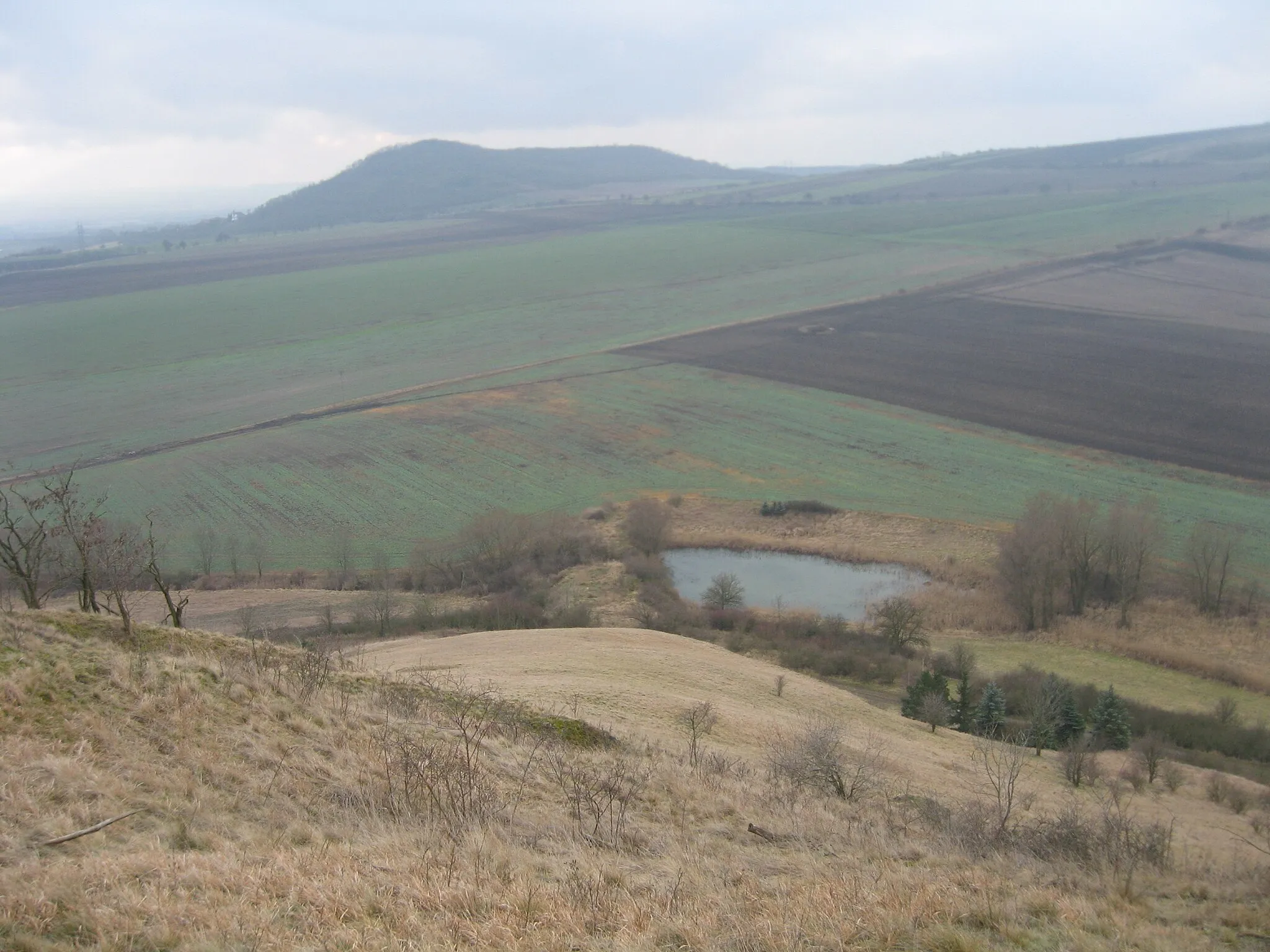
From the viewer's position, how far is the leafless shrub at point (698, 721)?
17953 millimetres

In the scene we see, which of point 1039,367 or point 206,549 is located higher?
point 1039,367

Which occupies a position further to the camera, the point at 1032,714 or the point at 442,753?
the point at 1032,714

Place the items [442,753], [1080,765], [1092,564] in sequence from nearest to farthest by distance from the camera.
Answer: [442,753] < [1080,765] < [1092,564]

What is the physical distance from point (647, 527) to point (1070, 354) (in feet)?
153

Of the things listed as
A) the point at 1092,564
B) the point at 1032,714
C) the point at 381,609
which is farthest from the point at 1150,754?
the point at 381,609

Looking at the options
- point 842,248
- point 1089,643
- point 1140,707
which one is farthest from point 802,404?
point 842,248

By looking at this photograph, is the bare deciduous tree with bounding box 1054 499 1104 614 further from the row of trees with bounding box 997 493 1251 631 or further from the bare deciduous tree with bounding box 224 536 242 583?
the bare deciduous tree with bounding box 224 536 242 583

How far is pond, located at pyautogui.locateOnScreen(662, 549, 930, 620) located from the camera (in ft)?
131

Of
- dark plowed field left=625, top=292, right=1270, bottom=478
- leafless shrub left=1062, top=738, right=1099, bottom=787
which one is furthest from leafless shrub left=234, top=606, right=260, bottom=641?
dark plowed field left=625, top=292, right=1270, bottom=478

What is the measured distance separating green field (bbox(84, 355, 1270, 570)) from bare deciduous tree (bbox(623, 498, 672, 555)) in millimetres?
5355

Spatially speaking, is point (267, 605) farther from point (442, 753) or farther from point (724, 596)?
point (442, 753)

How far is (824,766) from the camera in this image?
1623 centimetres

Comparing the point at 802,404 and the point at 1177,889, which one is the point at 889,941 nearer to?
the point at 1177,889

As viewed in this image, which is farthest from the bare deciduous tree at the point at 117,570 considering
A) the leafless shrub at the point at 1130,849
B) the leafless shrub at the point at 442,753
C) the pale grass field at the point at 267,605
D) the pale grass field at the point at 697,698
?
the leafless shrub at the point at 1130,849
